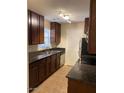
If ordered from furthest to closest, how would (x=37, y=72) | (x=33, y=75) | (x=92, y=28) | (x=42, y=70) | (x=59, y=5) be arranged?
(x=42, y=70) < (x=37, y=72) < (x=33, y=75) < (x=59, y=5) < (x=92, y=28)

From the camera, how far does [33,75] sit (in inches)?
123

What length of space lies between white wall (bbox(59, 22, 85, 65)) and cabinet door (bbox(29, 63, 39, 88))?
10.3 feet

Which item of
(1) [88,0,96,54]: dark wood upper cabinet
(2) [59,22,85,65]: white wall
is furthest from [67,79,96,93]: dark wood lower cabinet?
(2) [59,22,85,65]: white wall

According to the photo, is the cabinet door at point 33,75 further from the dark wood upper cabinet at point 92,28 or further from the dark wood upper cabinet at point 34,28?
the dark wood upper cabinet at point 92,28

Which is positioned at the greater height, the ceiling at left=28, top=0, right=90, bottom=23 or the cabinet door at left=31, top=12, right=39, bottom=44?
the ceiling at left=28, top=0, right=90, bottom=23

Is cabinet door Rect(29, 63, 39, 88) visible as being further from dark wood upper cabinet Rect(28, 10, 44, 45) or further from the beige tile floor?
dark wood upper cabinet Rect(28, 10, 44, 45)

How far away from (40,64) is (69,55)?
9.77 feet

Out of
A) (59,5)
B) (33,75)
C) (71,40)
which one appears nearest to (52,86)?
(33,75)

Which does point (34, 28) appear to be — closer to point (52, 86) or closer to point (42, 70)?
point (42, 70)

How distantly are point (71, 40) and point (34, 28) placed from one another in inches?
120

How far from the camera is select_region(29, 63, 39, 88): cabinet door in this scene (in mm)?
2972

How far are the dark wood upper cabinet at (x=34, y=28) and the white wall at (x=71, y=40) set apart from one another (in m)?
2.47
